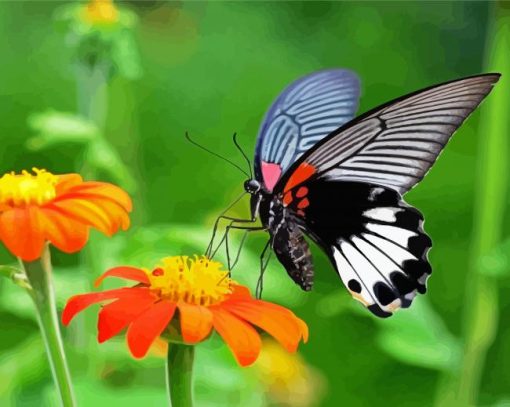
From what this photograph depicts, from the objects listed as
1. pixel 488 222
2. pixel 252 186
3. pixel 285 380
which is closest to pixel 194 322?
pixel 252 186

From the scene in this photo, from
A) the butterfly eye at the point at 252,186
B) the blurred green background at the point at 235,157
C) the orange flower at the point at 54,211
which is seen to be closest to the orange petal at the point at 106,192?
the orange flower at the point at 54,211

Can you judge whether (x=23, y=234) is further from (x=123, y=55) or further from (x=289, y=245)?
(x=123, y=55)

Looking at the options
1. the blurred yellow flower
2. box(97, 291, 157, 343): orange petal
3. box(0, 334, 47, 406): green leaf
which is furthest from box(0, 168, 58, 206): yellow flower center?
the blurred yellow flower

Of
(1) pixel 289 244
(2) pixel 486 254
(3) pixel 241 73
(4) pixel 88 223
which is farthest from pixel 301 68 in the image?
(4) pixel 88 223

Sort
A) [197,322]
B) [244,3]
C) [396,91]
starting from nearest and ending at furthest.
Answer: [197,322], [396,91], [244,3]

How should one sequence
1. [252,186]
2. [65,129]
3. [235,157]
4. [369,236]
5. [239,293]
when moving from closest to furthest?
[239,293], [252,186], [369,236], [65,129], [235,157]

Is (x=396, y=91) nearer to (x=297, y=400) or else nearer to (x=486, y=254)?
(x=297, y=400)
